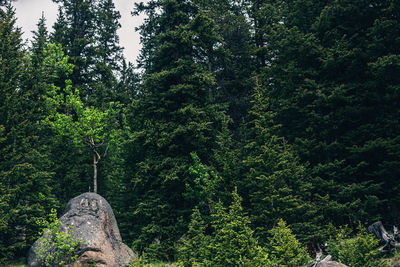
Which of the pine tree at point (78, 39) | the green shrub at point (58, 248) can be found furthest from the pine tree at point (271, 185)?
the pine tree at point (78, 39)

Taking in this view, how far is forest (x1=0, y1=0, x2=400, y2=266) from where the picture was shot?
14617 millimetres

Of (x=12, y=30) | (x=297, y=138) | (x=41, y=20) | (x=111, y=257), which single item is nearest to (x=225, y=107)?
(x=297, y=138)

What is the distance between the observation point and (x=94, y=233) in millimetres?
14578

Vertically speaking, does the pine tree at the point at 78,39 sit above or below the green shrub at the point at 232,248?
above

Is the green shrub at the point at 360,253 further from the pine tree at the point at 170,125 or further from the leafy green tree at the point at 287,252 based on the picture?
the pine tree at the point at 170,125

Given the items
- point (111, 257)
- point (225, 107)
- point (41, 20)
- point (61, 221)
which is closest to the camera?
point (111, 257)

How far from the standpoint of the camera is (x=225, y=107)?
18.9 meters

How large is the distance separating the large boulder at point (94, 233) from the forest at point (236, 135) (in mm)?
1466

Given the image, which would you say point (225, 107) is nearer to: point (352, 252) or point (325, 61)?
point (325, 61)

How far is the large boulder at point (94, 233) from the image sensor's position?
1385 cm

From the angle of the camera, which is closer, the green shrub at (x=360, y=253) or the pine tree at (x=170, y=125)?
the green shrub at (x=360, y=253)

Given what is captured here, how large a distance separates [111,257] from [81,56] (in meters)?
21.6

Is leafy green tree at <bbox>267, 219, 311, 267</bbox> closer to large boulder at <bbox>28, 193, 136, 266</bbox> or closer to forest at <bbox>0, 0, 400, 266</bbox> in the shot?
forest at <bbox>0, 0, 400, 266</bbox>

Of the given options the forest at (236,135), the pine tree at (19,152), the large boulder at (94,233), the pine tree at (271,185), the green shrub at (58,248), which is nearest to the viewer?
the green shrub at (58,248)
